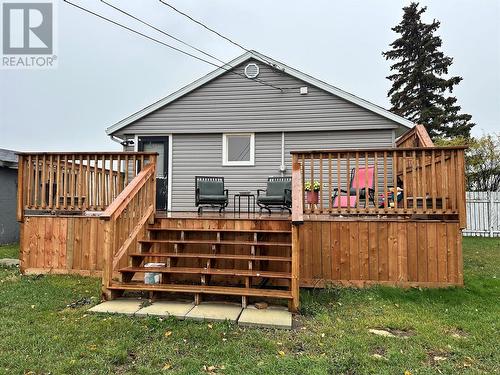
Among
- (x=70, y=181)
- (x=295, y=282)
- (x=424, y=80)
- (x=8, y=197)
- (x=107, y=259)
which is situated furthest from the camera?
(x=424, y=80)

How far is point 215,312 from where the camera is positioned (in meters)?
3.50

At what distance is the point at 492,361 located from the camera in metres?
2.57

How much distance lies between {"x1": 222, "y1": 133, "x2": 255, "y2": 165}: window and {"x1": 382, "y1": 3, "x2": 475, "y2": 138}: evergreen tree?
1407cm

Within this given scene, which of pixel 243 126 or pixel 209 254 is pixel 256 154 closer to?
pixel 243 126

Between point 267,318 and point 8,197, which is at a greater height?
point 8,197

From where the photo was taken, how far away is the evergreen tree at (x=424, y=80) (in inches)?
714

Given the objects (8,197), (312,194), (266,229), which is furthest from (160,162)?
(8,197)

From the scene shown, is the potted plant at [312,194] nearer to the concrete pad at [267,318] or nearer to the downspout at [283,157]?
the concrete pad at [267,318]

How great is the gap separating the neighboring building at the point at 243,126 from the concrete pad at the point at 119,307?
4374 mm

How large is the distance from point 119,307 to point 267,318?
5.38 feet

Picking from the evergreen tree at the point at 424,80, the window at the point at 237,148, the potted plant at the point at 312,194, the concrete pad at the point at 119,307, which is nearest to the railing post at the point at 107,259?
the concrete pad at the point at 119,307

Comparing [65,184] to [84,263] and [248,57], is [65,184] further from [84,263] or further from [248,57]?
[248,57]

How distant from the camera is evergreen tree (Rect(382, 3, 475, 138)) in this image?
18.1m

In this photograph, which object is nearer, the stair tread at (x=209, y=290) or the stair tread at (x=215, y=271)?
the stair tread at (x=209, y=290)
